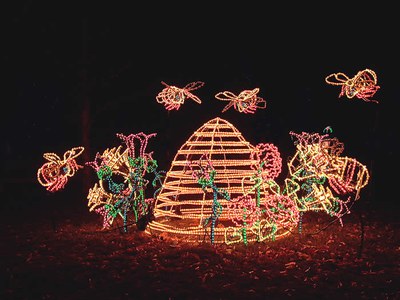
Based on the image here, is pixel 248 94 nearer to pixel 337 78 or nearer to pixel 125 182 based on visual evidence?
pixel 337 78

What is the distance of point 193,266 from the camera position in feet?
25.5

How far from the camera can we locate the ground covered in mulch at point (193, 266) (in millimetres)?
6680

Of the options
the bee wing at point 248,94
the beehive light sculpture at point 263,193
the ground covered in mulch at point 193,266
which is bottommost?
the ground covered in mulch at point 193,266

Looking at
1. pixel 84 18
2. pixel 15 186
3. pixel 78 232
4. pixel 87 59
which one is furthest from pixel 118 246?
pixel 15 186

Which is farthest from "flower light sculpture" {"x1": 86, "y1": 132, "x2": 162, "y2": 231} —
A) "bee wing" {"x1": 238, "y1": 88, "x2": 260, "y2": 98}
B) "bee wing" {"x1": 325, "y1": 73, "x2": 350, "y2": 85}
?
"bee wing" {"x1": 325, "y1": 73, "x2": 350, "y2": 85}

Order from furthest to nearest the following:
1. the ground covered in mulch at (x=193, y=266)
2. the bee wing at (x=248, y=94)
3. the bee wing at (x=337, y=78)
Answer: the bee wing at (x=248, y=94) < the bee wing at (x=337, y=78) < the ground covered in mulch at (x=193, y=266)

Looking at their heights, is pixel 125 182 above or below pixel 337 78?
below

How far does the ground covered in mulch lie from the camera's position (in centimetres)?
668

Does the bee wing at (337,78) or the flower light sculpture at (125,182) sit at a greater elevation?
the bee wing at (337,78)

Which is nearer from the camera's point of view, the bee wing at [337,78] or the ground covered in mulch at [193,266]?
the ground covered in mulch at [193,266]

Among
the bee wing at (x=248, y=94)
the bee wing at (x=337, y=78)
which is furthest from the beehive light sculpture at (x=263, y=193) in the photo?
the bee wing at (x=337, y=78)

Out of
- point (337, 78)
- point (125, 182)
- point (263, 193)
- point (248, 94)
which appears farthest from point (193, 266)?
point (337, 78)

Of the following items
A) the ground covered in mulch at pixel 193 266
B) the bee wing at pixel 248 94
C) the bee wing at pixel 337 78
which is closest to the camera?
the ground covered in mulch at pixel 193 266

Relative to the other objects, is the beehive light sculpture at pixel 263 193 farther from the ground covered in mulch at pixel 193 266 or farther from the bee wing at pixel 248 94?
the bee wing at pixel 248 94
